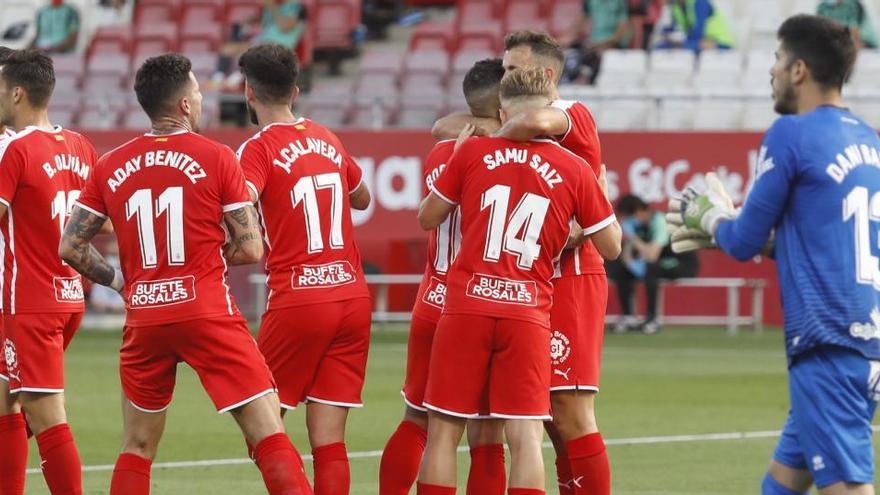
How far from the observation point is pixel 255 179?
25.4 ft

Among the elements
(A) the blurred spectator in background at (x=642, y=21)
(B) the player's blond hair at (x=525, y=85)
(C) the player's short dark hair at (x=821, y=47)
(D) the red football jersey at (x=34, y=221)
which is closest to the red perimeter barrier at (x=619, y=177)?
(A) the blurred spectator in background at (x=642, y=21)

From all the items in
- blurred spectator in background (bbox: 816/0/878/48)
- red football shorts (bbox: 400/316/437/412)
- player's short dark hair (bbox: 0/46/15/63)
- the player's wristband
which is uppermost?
player's short dark hair (bbox: 0/46/15/63)

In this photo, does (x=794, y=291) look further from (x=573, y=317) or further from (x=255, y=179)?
(x=255, y=179)

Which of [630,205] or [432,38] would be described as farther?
[432,38]

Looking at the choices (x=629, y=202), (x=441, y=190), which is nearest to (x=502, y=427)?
(x=441, y=190)

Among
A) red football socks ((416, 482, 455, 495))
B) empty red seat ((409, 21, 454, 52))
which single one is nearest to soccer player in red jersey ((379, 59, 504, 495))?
red football socks ((416, 482, 455, 495))

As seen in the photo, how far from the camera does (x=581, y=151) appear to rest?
786 centimetres

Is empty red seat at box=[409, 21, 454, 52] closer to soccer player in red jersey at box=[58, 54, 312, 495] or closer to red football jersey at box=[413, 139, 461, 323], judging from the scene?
red football jersey at box=[413, 139, 461, 323]

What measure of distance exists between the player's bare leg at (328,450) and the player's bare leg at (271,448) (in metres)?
0.62

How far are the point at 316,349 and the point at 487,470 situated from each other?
3.18 feet

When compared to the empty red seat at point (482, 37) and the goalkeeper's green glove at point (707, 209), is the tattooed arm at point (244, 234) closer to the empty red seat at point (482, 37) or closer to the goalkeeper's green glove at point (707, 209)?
the goalkeeper's green glove at point (707, 209)

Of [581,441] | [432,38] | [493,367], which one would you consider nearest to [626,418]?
[581,441]

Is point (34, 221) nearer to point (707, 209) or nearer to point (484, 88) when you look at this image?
point (484, 88)

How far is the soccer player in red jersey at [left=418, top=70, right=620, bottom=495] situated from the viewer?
7230mm
